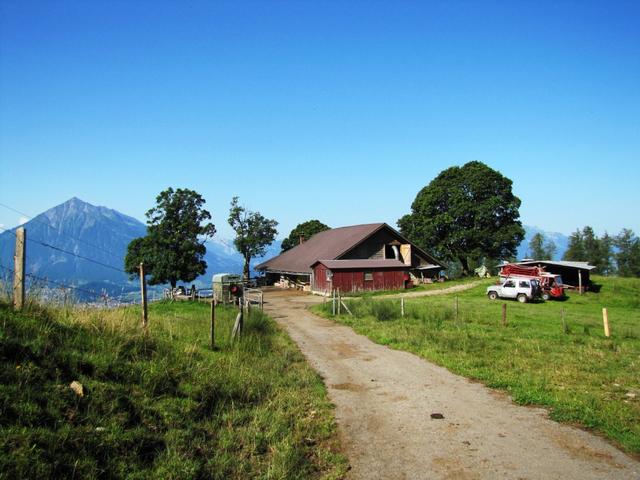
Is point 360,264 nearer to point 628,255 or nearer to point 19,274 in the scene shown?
point 19,274

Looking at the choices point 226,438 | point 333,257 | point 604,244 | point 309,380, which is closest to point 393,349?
point 309,380

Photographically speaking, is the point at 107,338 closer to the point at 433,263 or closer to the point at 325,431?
the point at 325,431

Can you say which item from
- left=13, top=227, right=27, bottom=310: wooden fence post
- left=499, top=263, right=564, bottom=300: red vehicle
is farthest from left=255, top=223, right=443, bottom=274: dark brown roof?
left=13, top=227, right=27, bottom=310: wooden fence post

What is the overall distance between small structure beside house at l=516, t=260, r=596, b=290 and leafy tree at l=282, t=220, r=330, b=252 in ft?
118

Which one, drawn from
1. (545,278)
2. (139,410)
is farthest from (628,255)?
(139,410)

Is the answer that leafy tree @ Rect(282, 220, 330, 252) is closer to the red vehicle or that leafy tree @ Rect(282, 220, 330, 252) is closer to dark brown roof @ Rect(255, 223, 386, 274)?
dark brown roof @ Rect(255, 223, 386, 274)

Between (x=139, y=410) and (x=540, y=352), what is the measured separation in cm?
1357

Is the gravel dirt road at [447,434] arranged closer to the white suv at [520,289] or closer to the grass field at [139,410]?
the grass field at [139,410]

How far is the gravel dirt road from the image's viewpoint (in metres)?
6.77

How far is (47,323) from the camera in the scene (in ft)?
30.2

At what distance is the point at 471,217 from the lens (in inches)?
2179

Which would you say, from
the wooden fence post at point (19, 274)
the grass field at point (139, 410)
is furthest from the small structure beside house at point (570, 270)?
the wooden fence post at point (19, 274)

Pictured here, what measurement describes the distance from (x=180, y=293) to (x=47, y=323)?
102 feet

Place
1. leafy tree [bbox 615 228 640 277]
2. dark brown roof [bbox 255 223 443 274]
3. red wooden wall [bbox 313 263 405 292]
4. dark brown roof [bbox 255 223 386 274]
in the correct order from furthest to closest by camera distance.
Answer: leafy tree [bbox 615 228 640 277] → dark brown roof [bbox 255 223 386 274] → dark brown roof [bbox 255 223 443 274] → red wooden wall [bbox 313 263 405 292]
